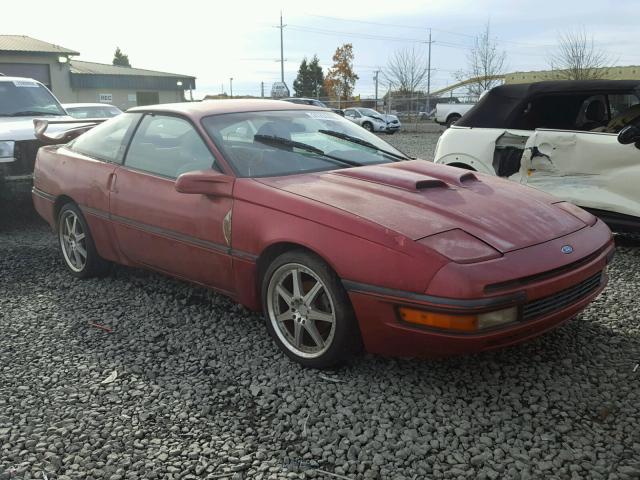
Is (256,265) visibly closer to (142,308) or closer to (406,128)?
(142,308)

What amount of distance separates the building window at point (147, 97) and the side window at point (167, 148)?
39.6m

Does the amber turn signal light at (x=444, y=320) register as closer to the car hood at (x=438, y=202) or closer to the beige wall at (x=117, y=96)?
the car hood at (x=438, y=202)

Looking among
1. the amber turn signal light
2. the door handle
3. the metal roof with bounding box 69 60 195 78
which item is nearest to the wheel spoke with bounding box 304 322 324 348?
the amber turn signal light

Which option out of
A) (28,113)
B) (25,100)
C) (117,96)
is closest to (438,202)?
(28,113)

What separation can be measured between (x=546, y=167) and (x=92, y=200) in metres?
4.05

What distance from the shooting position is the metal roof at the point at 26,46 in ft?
97.0

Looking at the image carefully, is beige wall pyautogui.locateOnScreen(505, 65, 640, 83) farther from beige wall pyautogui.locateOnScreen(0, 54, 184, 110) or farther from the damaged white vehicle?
the damaged white vehicle

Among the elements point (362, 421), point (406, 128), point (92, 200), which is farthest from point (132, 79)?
point (362, 421)

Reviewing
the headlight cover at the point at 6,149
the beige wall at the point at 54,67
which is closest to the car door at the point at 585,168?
the headlight cover at the point at 6,149

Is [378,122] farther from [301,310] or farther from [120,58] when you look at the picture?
[120,58]

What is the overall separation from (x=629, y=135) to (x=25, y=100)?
7.25m

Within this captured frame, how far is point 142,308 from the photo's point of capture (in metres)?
4.11

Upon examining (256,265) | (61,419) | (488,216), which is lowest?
(61,419)

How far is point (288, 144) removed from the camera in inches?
148
